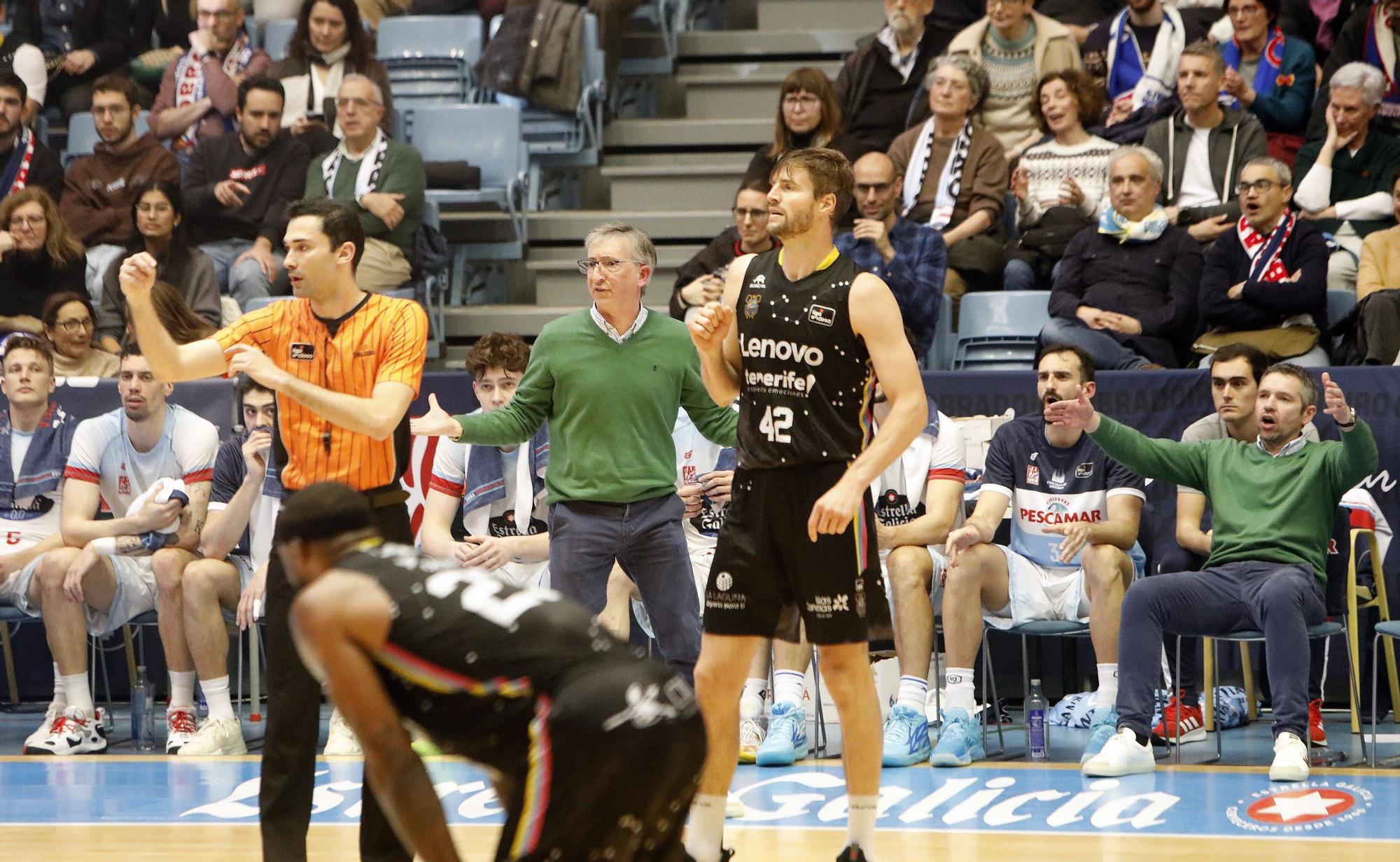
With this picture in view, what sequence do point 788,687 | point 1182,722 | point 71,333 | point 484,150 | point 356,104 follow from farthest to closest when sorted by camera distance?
point 484,150 < point 356,104 < point 71,333 < point 1182,722 < point 788,687

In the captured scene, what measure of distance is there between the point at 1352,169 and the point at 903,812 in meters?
4.79

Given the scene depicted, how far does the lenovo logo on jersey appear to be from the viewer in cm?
473

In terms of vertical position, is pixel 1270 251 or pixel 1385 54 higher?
pixel 1385 54

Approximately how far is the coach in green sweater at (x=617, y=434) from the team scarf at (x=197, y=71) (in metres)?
5.84

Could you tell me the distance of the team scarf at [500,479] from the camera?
24.3 ft

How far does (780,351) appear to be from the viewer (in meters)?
4.77

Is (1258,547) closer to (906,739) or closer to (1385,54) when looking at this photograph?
(906,739)

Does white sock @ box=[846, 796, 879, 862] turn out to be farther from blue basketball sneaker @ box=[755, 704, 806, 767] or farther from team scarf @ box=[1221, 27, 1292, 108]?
team scarf @ box=[1221, 27, 1292, 108]

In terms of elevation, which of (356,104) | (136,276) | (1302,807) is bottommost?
(1302,807)

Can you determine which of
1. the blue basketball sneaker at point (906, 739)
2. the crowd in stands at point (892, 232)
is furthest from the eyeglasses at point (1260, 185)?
the blue basketball sneaker at point (906, 739)

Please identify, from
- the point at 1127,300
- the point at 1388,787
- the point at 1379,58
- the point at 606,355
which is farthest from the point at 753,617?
the point at 1379,58

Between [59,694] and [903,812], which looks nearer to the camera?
[903,812]

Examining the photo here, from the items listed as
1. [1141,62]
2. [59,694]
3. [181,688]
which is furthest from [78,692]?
[1141,62]

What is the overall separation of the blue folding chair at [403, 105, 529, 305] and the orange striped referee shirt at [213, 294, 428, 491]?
555cm
